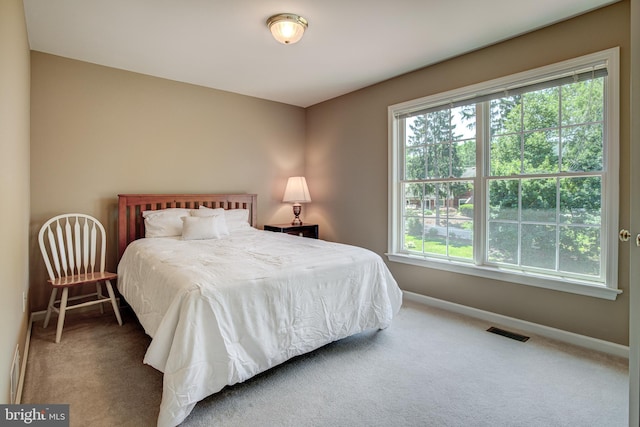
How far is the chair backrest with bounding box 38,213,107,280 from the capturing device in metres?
2.90

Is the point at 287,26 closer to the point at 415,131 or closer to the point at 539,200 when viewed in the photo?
the point at 415,131

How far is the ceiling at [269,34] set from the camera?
7.75 feet

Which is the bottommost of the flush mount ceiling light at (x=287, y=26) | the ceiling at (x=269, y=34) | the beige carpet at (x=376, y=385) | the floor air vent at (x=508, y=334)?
the beige carpet at (x=376, y=385)

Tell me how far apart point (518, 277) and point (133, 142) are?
13.2ft

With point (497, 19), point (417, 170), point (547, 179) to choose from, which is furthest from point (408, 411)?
point (497, 19)

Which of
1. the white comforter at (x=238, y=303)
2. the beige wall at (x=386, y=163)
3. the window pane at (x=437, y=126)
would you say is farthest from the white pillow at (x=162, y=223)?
the window pane at (x=437, y=126)

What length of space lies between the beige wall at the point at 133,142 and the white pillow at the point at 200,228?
0.74 metres

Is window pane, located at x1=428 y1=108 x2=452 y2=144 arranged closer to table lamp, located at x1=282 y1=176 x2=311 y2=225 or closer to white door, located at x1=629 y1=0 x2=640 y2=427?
table lamp, located at x1=282 y1=176 x2=311 y2=225

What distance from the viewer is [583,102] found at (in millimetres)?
2541

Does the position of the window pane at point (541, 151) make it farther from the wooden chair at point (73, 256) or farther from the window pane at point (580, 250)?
Answer: the wooden chair at point (73, 256)

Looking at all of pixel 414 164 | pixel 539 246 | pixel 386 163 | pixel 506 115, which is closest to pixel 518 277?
pixel 539 246

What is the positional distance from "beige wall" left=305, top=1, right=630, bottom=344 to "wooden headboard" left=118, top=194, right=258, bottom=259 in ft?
4.16

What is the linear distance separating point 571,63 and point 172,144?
12.7 ft

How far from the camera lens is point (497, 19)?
254 cm
